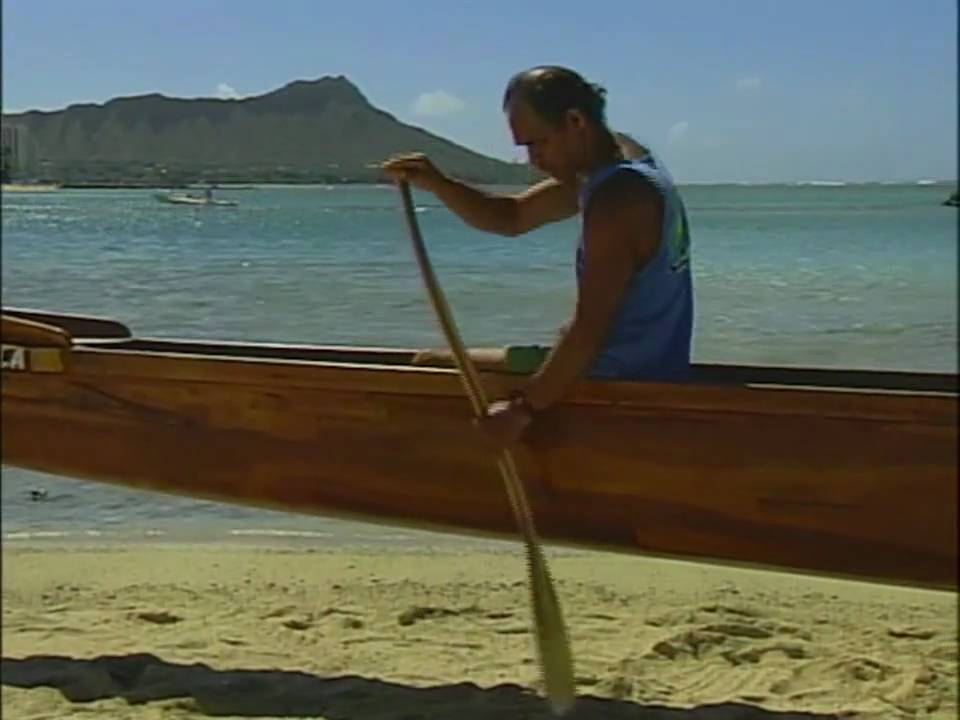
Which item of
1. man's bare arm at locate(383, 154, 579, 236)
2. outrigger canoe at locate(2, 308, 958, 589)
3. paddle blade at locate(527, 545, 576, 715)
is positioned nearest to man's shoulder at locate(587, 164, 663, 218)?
outrigger canoe at locate(2, 308, 958, 589)

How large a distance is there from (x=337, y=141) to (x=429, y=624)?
8.80m

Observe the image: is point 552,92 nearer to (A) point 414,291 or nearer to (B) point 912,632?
(B) point 912,632

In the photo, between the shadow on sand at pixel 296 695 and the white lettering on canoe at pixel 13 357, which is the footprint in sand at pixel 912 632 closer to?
the shadow on sand at pixel 296 695

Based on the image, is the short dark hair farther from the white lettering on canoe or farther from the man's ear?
the white lettering on canoe

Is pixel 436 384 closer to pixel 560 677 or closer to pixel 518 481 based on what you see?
pixel 518 481

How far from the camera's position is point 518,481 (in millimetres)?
2613

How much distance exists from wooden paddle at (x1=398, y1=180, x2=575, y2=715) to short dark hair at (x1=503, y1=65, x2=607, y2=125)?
1.29 ft

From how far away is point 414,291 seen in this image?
44.5 ft

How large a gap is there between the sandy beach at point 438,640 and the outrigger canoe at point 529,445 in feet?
1.59

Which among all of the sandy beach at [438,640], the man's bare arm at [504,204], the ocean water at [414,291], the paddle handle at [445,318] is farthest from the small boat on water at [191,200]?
the paddle handle at [445,318]

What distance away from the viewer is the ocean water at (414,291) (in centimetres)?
535

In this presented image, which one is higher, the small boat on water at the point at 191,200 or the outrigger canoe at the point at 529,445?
the small boat on water at the point at 191,200

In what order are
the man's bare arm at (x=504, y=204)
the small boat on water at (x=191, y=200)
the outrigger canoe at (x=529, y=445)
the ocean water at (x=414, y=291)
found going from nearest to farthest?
the outrigger canoe at (x=529, y=445) < the man's bare arm at (x=504, y=204) < the ocean water at (x=414, y=291) < the small boat on water at (x=191, y=200)

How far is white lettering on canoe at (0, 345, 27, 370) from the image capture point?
3242mm
